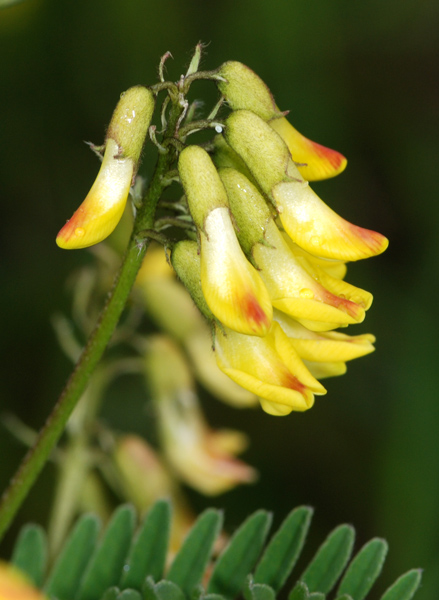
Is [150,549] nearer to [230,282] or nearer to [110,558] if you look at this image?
[110,558]

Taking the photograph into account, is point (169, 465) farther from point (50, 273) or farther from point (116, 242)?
point (50, 273)

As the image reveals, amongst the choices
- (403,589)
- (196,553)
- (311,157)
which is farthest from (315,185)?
(403,589)

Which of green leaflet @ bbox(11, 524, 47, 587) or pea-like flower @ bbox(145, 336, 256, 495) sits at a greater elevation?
pea-like flower @ bbox(145, 336, 256, 495)

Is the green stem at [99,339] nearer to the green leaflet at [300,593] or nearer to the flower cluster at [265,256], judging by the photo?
the flower cluster at [265,256]

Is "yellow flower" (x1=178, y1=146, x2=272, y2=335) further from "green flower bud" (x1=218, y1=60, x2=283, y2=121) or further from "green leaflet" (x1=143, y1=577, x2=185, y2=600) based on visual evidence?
"green leaflet" (x1=143, y1=577, x2=185, y2=600)

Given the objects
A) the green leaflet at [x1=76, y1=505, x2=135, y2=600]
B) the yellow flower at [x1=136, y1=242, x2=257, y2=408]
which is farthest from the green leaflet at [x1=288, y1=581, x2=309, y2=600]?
the yellow flower at [x1=136, y1=242, x2=257, y2=408]

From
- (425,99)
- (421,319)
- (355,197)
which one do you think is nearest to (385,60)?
(425,99)
